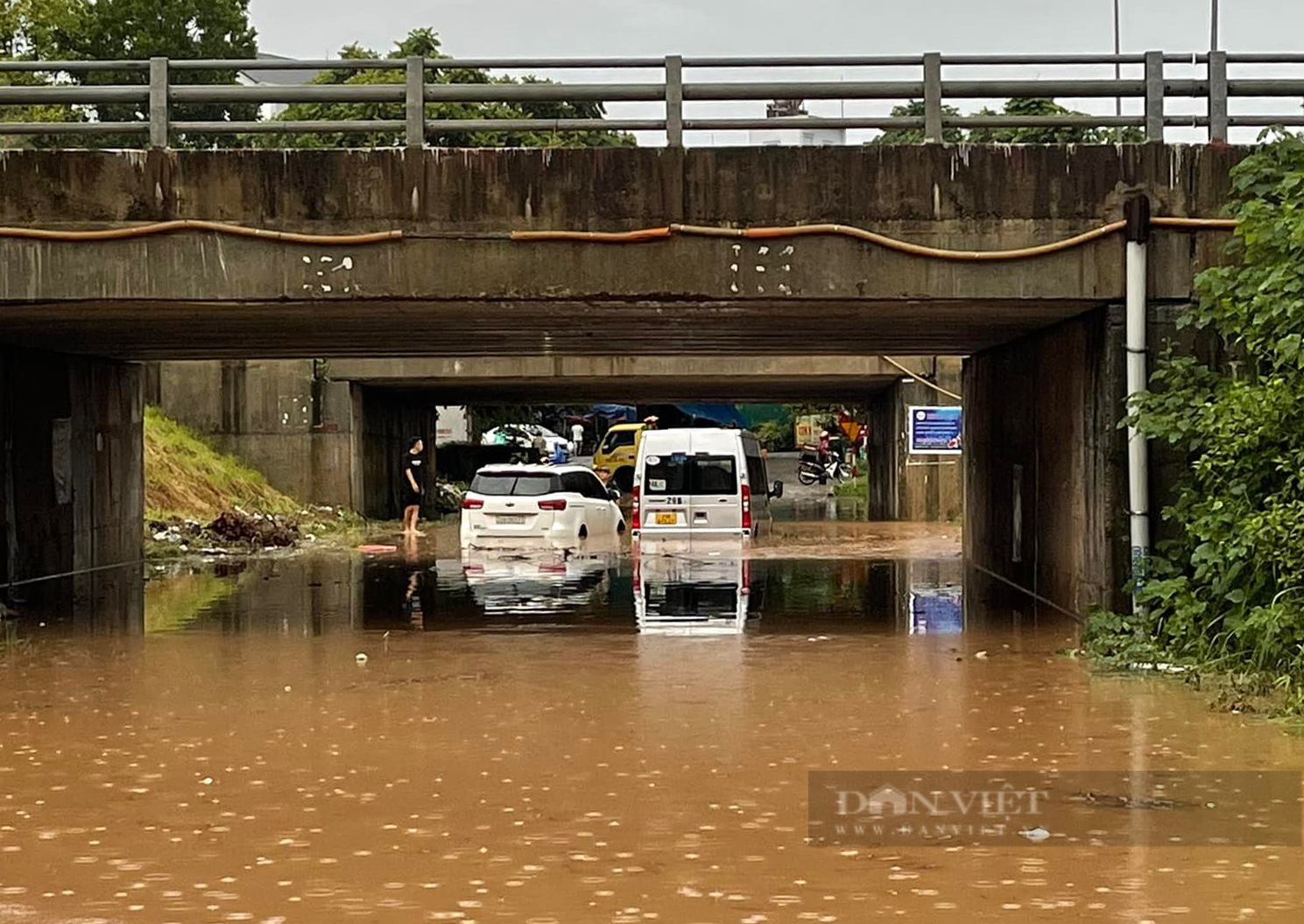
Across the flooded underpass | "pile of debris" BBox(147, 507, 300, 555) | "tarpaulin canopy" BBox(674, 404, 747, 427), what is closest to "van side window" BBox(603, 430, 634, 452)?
"tarpaulin canopy" BBox(674, 404, 747, 427)

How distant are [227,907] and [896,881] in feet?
8.22

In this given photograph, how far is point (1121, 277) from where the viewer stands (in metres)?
15.5

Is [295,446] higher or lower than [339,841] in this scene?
higher

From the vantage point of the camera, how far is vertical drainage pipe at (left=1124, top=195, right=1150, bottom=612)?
1523cm

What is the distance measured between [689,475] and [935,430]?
8.99 meters

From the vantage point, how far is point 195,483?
33.7 metres

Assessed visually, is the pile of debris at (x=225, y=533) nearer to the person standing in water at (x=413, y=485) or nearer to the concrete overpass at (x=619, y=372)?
the person standing in water at (x=413, y=485)

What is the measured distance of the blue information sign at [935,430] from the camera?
35781 millimetres

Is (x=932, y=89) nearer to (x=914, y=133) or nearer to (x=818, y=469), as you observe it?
(x=914, y=133)

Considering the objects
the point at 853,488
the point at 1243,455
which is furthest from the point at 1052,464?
the point at 853,488

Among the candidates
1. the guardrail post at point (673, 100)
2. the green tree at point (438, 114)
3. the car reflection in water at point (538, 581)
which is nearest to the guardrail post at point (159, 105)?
the guardrail post at point (673, 100)

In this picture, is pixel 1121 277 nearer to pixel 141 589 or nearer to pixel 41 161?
pixel 41 161

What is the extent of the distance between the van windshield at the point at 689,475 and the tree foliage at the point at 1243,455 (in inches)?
529

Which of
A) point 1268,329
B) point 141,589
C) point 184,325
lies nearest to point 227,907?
point 1268,329
